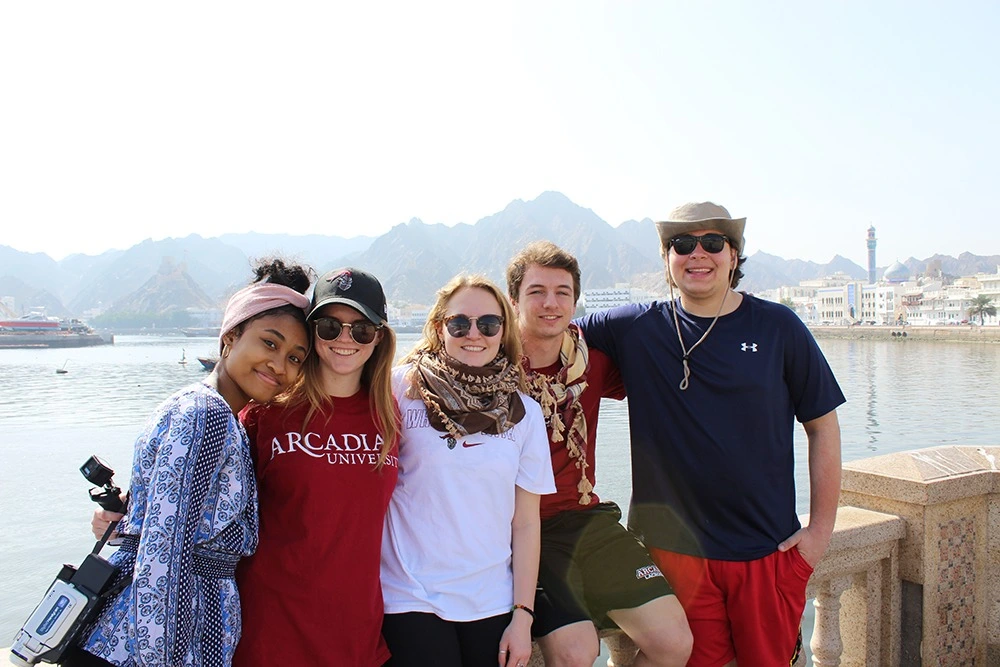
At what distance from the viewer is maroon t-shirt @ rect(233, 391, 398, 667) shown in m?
1.94

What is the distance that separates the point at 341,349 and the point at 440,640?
3.00 ft

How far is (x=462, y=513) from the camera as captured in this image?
85.4 inches

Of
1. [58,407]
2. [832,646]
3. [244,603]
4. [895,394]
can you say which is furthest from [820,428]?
[58,407]

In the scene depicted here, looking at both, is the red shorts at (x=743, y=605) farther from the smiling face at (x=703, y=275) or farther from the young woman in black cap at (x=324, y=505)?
the young woman in black cap at (x=324, y=505)

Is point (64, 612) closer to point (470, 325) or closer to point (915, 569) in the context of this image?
point (470, 325)

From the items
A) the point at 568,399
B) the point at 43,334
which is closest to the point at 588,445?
the point at 568,399

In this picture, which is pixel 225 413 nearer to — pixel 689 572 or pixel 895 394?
pixel 689 572

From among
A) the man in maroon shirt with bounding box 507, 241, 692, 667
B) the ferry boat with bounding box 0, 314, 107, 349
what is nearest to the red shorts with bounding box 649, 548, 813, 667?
the man in maroon shirt with bounding box 507, 241, 692, 667

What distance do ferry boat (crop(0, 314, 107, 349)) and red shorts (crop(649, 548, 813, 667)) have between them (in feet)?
352

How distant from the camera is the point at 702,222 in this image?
2.72 meters

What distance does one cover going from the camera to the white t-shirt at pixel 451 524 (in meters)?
2.14

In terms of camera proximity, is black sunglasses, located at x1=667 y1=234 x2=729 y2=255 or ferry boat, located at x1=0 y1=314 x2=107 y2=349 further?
ferry boat, located at x1=0 y1=314 x2=107 y2=349

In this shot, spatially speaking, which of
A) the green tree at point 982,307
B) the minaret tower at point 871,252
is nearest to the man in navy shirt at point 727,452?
the green tree at point 982,307

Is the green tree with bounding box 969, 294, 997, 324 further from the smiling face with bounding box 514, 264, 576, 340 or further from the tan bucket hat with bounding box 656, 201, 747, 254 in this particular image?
the smiling face with bounding box 514, 264, 576, 340
